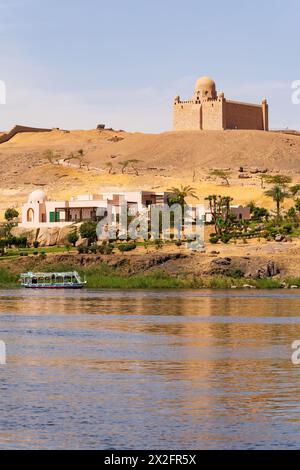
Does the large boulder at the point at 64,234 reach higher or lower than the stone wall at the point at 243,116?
lower

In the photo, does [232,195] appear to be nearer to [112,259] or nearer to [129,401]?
[112,259]

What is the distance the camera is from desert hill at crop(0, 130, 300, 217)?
128m

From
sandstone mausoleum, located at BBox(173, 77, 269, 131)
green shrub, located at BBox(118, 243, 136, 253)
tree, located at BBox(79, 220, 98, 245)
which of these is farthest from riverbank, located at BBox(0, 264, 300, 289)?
sandstone mausoleum, located at BBox(173, 77, 269, 131)

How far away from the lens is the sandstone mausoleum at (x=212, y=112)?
525 feet

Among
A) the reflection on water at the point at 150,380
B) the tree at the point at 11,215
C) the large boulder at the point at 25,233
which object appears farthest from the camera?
the tree at the point at 11,215

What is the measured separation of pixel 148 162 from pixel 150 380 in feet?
419

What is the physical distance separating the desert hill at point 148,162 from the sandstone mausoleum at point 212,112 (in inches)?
82.2

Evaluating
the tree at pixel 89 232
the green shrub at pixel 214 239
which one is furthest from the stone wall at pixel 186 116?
the green shrub at pixel 214 239

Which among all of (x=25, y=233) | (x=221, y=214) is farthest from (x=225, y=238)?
(x=25, y=233)

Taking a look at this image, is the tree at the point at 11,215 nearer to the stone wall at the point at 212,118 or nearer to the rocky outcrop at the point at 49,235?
the rocky outcrop at the point at 49,235

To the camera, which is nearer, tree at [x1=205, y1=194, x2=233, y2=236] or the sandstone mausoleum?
tree at [x1=205, y1=194, x2=233, y2=236]

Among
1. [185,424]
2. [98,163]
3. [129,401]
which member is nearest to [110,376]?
[129,401]

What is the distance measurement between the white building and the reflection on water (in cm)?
4670

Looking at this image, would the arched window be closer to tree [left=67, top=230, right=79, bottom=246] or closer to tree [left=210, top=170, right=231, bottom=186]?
tree [left=67, top=230, right=79, bottom=246]
